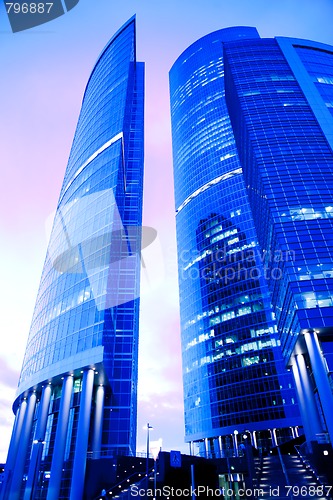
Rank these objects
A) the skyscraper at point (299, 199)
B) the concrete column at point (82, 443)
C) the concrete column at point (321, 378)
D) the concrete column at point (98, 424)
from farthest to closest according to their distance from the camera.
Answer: the concrete column at point (98, 424) → the skyscraper at point (299, 199) → the concrete column at point (82, 443) → the concrete column at point (321, 378)

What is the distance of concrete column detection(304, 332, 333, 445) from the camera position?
3816cm

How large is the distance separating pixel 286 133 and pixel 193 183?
73.8 meters

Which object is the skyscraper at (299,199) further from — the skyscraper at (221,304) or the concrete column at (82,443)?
the concrete column at (82,443)

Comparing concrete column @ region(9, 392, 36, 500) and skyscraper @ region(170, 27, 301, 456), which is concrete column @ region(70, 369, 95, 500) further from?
skyscraper @ region(170, 27, 301, 456)

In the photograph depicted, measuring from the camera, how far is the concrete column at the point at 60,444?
138 feet

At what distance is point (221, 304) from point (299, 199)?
189ft

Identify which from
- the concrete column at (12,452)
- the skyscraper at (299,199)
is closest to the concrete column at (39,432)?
the concrete column at (12,452)

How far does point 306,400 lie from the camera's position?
48094 millimetres

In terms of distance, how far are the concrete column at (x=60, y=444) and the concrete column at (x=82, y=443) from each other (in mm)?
2829

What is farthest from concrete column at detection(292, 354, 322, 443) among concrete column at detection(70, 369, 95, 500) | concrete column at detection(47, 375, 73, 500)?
concrete column at detection(47, 375, 73, 500)

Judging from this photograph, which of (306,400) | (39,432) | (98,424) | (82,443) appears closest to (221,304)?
(306,400)

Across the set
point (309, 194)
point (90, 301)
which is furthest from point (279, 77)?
point (90, 301)

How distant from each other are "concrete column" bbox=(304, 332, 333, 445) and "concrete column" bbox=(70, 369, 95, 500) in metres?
27.5

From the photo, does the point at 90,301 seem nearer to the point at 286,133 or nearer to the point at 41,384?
the point at 41,384
